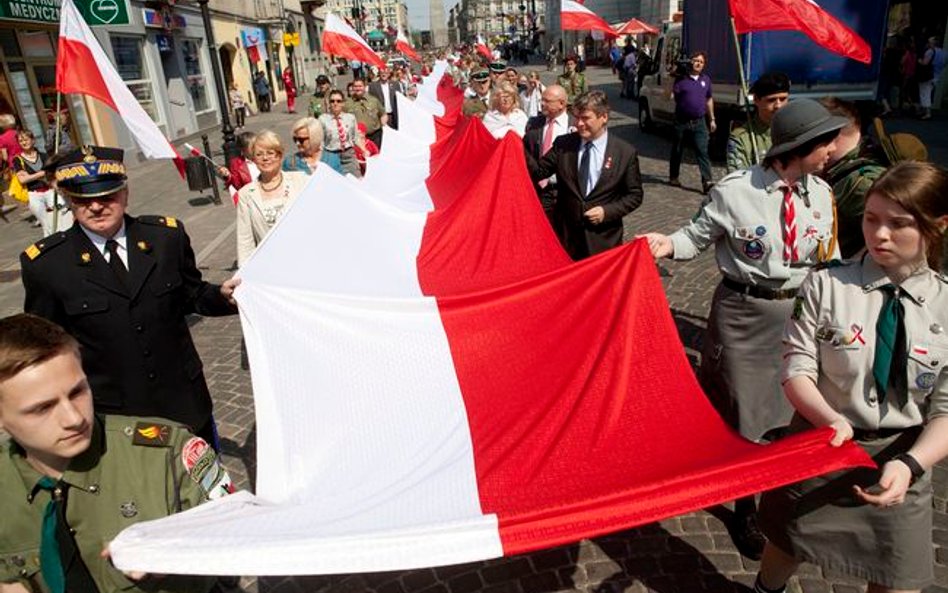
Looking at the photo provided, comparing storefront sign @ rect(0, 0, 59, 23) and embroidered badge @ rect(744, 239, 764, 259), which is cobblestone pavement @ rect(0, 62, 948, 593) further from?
storefront sign @ rect(0, 0, 59, 23)

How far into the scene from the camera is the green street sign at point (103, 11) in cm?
1300

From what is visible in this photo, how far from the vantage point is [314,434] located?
2.50 metres

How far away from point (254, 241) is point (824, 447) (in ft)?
12.6

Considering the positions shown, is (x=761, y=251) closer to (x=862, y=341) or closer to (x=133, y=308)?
(x=862, y=341)

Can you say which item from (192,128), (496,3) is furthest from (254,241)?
(496,3)

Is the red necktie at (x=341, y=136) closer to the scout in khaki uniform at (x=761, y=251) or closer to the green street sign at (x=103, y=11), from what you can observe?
the scout in khaki uniform at (x=761, y=251)

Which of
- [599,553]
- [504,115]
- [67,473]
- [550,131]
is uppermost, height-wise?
[504,115]

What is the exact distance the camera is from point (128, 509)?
179cm

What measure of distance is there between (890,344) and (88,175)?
3.15 metres

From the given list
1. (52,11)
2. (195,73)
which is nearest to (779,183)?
(52,11)

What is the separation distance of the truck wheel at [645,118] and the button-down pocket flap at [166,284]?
597 inches

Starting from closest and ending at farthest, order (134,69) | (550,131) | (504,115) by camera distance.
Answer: (550,131) → (504,115) → (134,69)

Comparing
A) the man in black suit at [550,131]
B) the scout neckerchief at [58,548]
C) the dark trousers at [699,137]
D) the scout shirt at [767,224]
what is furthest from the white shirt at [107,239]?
the dark trousers at [699,137]

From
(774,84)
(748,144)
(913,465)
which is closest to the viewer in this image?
(913,465)
